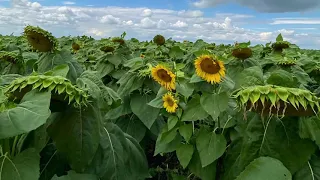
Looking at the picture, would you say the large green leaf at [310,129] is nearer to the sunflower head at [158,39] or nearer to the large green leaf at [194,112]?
the large green leaf at [194,112]

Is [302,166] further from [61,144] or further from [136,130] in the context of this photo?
[136,130]

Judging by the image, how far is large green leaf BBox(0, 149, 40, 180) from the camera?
1.63 m

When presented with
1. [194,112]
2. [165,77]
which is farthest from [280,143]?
[165,77]

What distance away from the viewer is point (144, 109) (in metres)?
3.10

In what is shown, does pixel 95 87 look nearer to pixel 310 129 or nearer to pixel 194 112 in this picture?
pixel 194 112

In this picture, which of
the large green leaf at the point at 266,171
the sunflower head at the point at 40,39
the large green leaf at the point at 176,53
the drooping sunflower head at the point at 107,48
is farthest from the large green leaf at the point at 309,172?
the large green leaf at the point at 176,53

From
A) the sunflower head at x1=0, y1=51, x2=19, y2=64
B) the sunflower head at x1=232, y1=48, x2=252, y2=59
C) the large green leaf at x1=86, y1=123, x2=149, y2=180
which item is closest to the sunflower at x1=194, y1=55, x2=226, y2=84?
the large green leaf at x1=86, y1=123, x2=149, y2=180

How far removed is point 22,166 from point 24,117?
0.25m

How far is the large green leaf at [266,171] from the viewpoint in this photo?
154 centimetres

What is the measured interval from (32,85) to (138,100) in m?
1.46

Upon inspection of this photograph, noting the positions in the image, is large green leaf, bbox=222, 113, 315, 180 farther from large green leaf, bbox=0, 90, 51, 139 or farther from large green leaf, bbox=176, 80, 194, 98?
large green leaf, bbox=0, 90, 51, 139

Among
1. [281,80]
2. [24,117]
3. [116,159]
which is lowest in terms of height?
[116,159]

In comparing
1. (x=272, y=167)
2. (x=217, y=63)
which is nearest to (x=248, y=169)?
(x=272, y=167)

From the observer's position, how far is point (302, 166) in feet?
5.86
